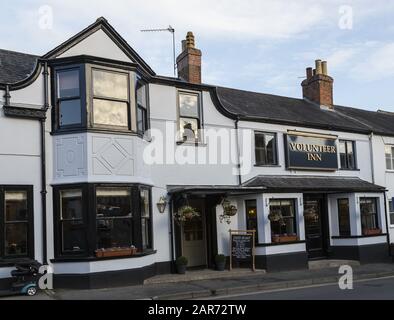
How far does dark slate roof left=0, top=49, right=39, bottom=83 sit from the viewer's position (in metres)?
14.5

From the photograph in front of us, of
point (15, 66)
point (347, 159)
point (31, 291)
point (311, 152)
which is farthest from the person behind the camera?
point (347, 159)

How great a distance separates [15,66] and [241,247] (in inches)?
364

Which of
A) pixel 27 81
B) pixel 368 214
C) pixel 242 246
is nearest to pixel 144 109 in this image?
pixel 27 81

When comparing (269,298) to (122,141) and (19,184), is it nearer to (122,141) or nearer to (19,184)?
(122,141)

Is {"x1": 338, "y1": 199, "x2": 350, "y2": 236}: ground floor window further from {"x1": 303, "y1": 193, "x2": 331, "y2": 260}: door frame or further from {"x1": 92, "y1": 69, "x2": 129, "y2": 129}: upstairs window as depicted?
{"x1": 92, "y1": 69, "x2": 129, "y2": 129}: upstairs window

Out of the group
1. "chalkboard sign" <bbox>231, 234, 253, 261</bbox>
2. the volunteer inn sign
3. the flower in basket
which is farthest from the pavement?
the volunteer inn sign

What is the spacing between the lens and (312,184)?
19.7 metres

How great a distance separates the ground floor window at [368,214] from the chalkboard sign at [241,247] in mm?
6180

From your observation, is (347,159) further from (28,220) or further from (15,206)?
(15,206)

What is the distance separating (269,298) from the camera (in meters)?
12.6

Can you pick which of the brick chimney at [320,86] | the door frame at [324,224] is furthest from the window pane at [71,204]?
the brick chimney at [320,86]

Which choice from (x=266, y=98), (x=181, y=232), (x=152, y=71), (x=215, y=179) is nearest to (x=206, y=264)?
(x=181, y=232)

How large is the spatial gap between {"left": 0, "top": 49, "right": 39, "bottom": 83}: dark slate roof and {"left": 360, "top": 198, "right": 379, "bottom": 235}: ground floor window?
13.8 m

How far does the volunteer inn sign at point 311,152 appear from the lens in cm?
1984
